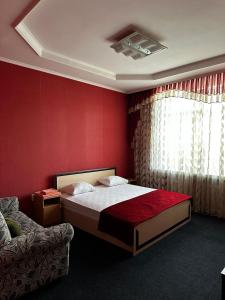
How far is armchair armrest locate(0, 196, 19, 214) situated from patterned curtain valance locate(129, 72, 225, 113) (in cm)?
341

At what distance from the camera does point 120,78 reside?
13.5 ft

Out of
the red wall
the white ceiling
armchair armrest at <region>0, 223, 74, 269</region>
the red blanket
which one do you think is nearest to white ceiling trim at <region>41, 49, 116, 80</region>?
the white ceiling

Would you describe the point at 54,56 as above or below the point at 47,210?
above

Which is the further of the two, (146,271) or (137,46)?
(137,46)

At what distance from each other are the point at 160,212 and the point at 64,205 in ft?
5.10

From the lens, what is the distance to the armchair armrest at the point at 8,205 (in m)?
2.87

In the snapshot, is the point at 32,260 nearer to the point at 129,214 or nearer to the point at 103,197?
the point at 129,214

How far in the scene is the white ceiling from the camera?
2.07m

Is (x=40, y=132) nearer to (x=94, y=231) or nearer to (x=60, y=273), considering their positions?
(x=94, y=231)

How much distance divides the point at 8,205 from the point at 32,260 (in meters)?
1.29

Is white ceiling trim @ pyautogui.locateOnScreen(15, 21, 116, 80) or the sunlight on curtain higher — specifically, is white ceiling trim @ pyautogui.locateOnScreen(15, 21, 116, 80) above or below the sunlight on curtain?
above

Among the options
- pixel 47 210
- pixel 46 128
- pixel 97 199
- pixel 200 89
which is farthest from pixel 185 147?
pixel 47 210

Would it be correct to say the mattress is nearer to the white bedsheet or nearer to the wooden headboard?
the white bedsheet

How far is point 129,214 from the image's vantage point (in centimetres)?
271
